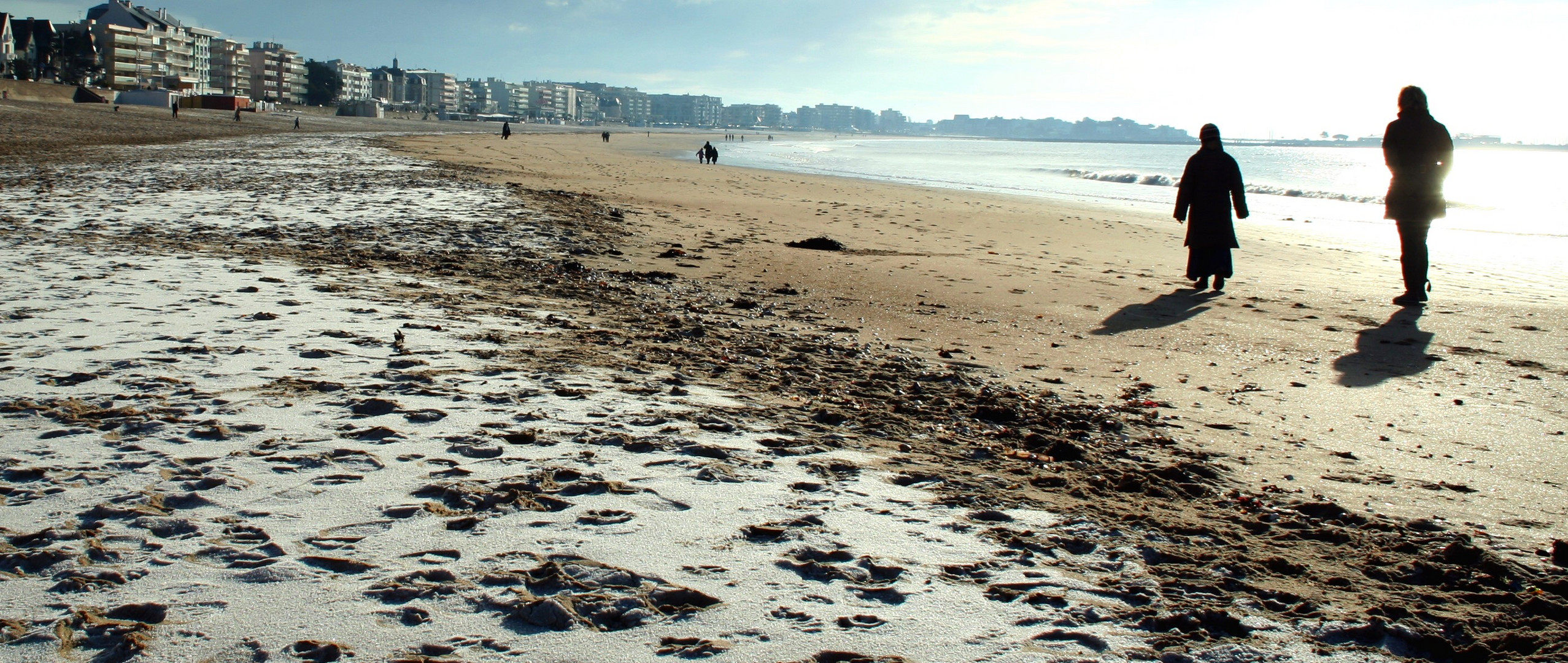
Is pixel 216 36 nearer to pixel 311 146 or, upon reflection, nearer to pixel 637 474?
pixel 311 146

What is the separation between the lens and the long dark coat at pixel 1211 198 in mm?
8961

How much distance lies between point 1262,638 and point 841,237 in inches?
389

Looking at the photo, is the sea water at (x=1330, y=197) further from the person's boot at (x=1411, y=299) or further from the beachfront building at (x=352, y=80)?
the beachfront building at (x=352, y=80)

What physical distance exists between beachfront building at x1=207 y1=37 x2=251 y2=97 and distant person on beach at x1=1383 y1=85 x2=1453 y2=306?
166m

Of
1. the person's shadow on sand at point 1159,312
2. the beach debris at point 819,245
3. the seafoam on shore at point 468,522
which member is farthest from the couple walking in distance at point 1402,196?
the seafoam on shore at point 468,522

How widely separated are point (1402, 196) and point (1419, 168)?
272mm

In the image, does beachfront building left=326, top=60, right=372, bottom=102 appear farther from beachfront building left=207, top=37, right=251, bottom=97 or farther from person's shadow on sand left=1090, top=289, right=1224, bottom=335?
person's shadow on sand left=1090, top=289, right=1224, bottom=335

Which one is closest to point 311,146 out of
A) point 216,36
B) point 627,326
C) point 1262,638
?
point 627,326

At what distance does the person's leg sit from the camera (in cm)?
817

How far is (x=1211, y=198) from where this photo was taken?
9.14 m

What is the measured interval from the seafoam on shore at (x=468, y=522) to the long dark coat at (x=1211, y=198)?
597cm

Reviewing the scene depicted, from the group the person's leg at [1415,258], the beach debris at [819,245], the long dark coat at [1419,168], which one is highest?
the long dark coat at [1419,168]

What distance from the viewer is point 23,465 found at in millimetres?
3162

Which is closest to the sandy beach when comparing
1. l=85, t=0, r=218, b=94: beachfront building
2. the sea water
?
the sea water
